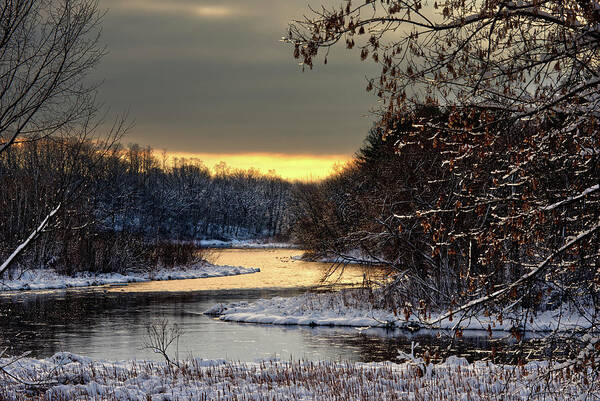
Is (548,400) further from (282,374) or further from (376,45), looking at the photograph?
(376,45)

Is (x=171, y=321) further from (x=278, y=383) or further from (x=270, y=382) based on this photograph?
(x=278, y=383)

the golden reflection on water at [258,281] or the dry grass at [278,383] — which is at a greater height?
the dry grass at [278,383]

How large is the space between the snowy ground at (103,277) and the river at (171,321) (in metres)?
2.42

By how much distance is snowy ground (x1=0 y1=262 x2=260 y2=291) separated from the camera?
120 ft

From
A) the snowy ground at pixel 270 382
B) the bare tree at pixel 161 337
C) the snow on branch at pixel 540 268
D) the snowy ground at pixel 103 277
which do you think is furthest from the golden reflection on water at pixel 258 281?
the snow on branch at pixel 540 268

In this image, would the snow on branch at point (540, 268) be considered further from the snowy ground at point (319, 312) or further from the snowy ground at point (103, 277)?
the snowy ground at point (103, 277)

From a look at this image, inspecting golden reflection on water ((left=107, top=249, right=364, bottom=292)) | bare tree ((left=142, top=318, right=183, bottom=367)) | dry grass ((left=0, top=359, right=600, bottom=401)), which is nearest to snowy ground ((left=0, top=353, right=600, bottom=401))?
dry grass ((left=0, top=359, right=600, bottom=401))

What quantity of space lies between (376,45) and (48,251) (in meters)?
39.6

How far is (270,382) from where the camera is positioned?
12203mm

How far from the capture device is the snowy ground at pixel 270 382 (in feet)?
35.2

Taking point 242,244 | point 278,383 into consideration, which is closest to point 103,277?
point 278,383

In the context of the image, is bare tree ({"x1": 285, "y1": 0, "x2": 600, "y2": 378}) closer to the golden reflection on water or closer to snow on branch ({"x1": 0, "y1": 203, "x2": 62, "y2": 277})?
snow on branch ({"x1": 0, "y1": 203, "x2": 62, "y2": 277})

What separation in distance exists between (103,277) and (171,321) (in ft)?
63.7

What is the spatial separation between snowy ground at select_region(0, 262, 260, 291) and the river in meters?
2.42
